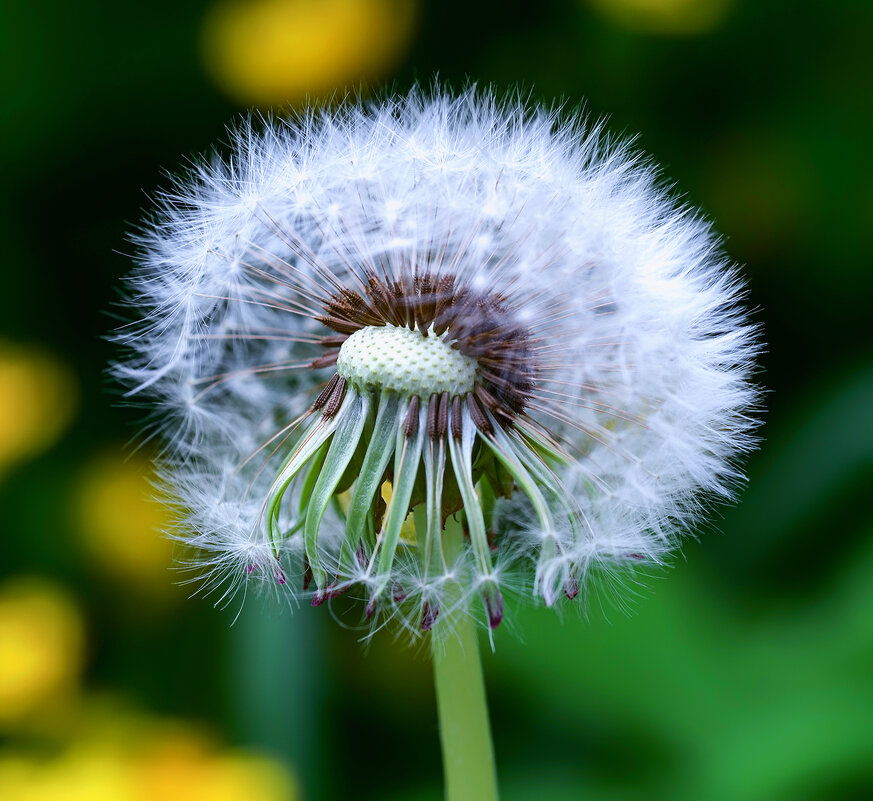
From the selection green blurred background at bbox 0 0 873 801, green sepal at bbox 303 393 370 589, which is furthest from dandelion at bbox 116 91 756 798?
green blurred background at bbox 0 0 873 801

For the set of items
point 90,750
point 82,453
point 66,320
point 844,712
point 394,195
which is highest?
point 66,320

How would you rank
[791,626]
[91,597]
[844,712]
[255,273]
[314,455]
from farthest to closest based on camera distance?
[91,597] → [791,626] → [844,712] → [255,273] → [314,455]

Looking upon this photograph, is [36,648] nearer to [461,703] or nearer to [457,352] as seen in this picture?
[461,703]

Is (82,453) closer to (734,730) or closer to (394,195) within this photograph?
(394,195)

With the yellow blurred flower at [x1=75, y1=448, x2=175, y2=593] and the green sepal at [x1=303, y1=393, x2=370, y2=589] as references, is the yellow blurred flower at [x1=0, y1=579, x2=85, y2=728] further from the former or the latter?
the green sepal at [x1=303, y1=393, x2=370, y2=589]


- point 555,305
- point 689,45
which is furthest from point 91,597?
point 689,45
